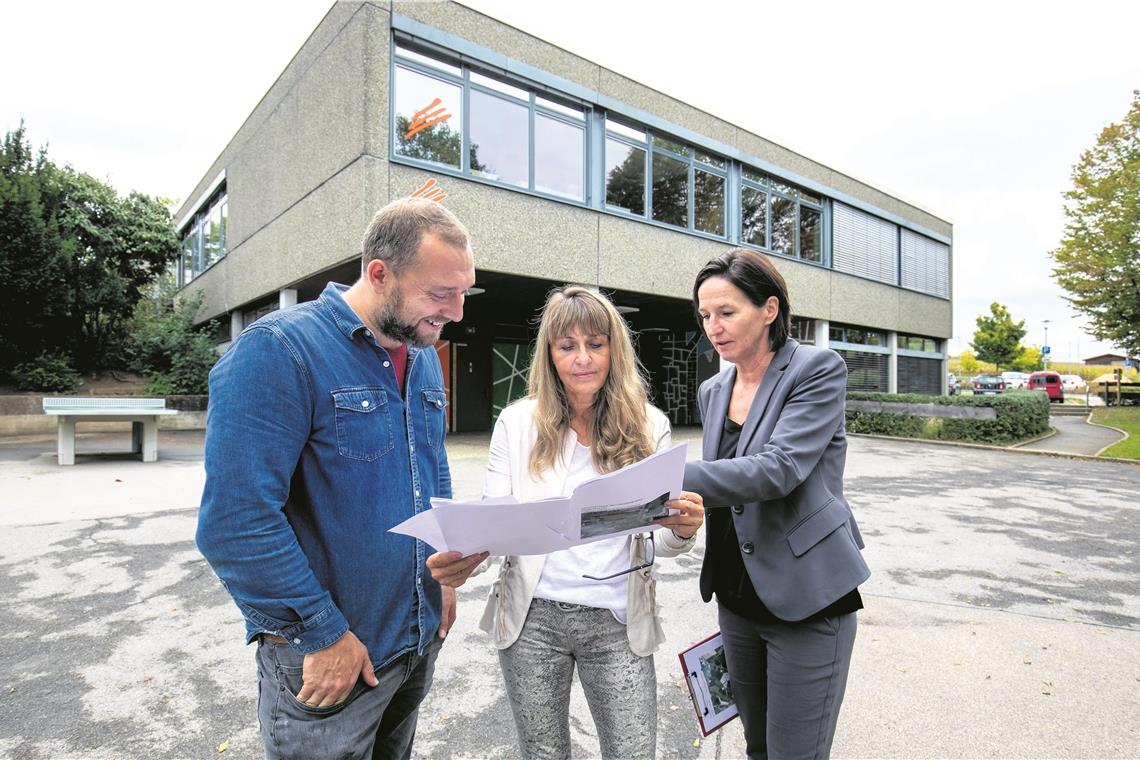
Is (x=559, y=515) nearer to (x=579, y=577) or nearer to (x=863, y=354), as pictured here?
(x=579, y=577)

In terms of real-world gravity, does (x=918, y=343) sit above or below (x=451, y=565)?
above

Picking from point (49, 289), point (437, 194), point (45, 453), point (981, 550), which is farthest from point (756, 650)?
point (49, 289)

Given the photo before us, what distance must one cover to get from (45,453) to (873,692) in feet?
42.8

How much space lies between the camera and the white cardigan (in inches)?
71.0

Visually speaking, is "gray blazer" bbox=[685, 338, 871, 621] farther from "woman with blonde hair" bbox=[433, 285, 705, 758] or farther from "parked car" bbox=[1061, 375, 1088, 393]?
"parked car" bbox=[1061, 375, 1088, 393]

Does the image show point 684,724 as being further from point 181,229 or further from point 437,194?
point 181,229

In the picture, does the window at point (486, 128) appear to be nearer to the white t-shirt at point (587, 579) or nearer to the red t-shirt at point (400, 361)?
the red t-shirt at point (400, 361)

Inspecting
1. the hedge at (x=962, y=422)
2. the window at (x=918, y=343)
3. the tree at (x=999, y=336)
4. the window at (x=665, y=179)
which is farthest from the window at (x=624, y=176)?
the tree at (x=999, y=336)

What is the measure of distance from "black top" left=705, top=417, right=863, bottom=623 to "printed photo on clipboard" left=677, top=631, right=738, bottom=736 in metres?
0.17

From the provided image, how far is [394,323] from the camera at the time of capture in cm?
157

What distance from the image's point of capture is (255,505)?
4.13 ft

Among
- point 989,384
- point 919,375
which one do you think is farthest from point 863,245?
point 989,384

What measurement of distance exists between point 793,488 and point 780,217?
17318mm

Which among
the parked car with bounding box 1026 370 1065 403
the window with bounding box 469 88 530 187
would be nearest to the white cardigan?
the window with bounding box 469 88 530 187
